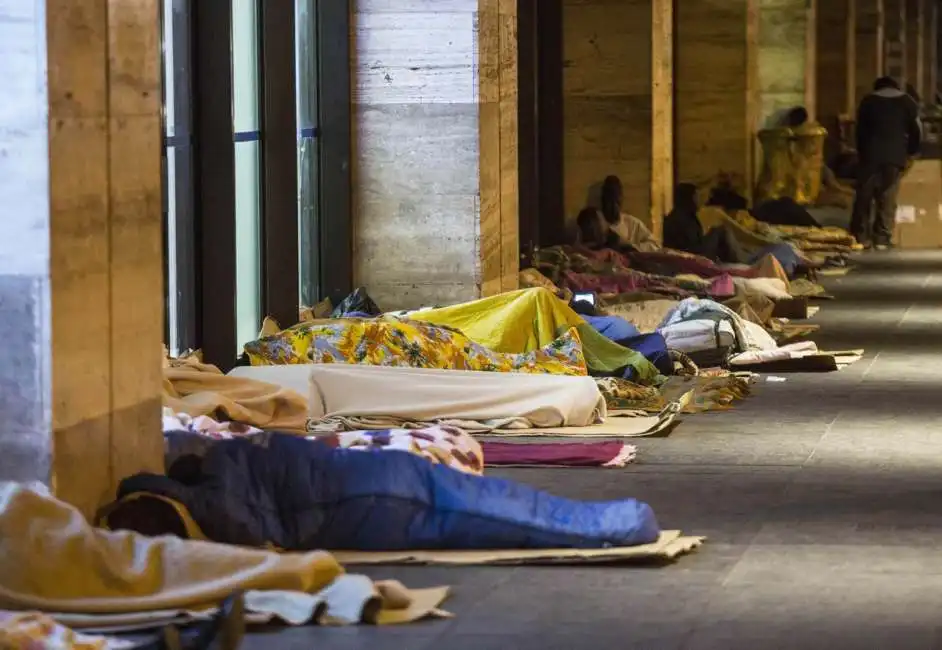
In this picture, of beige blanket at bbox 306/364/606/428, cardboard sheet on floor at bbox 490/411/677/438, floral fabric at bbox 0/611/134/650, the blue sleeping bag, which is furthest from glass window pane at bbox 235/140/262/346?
floral fabric at bbox 0/611/134/650

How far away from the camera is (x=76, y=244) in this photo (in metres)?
6.56

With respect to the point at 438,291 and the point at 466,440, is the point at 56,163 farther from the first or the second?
the point at 438,291

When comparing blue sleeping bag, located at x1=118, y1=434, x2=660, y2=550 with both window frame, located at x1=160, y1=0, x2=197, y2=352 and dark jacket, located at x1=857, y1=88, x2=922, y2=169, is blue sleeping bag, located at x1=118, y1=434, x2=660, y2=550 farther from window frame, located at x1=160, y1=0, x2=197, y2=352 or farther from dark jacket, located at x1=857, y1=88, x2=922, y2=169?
dark jacket, located at x1=857, y1=88, x2=922, y2=169

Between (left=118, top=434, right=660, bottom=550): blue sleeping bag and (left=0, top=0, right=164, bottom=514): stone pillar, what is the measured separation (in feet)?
0.88

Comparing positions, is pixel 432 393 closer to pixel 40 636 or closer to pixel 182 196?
pixel 182 196

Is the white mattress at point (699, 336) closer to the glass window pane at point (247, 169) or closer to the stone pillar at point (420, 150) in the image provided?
the stone pillar at point (420, 150)

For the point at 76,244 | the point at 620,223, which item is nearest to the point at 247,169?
the point at 76,244

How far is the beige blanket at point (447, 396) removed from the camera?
9.52 metres

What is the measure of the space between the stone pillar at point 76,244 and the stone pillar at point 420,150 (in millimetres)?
5826

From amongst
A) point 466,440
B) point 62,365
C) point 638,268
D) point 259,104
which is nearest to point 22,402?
point 62,365

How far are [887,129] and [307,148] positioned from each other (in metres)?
11.2

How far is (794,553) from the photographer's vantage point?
6.84 metres

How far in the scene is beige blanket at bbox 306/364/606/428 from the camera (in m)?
9.52

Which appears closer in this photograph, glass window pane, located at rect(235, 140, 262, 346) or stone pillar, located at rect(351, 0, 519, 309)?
glass window pane, located at rect(235, 140, 262, 346)
